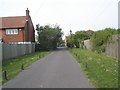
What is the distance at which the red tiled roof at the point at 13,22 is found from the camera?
3594 centimetres

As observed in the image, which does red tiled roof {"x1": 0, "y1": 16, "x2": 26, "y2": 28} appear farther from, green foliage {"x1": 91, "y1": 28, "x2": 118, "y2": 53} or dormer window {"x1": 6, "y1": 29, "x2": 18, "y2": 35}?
green foliage {"x1": 91, "y1": 28, "x2": 118, "y2": 53}

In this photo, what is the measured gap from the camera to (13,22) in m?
37.2

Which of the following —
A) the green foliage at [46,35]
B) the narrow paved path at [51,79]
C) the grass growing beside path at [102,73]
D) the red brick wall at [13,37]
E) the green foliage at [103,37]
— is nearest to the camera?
the grass growing beside path at [102,73]

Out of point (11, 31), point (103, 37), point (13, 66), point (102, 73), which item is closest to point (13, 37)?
point (11, 31)

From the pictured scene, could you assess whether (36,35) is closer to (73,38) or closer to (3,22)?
(3,22)

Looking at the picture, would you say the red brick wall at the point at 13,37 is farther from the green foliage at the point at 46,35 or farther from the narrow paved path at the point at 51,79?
the narrow paved path at the point at 51,79

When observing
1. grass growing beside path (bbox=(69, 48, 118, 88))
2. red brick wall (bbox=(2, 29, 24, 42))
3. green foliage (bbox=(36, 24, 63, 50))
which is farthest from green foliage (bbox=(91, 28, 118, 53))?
green foliage (bbox=(36, 24, 63, 50))

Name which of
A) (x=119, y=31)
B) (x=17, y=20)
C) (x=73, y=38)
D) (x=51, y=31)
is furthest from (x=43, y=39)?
(x=119, y=31)

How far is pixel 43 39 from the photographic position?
43.8 meters

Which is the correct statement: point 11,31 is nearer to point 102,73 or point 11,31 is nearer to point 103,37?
point 103,37

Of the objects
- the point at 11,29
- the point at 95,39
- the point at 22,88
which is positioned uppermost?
the point at 11,29

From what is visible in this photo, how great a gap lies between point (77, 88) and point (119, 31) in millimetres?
12973

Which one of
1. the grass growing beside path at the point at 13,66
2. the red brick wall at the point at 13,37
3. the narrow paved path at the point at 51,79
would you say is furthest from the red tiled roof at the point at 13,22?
the narrow paved path at the point at 51,79

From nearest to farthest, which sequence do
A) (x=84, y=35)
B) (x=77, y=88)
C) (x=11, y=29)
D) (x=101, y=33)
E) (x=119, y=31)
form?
(x=77, y=88)
(x=119, y=31)
(x=101, y=33)
(x=11, y=29)
(x=84, y=35)
